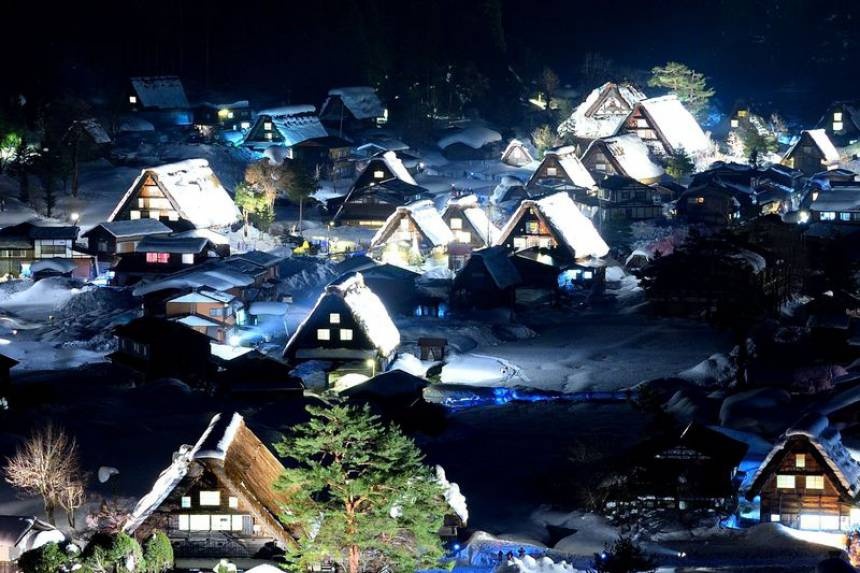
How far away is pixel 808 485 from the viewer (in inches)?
968

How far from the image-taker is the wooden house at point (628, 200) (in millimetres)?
52719

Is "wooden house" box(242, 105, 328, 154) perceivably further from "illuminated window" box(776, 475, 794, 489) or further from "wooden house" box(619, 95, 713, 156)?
"illuminated window" box(776, 475, 794, 489)

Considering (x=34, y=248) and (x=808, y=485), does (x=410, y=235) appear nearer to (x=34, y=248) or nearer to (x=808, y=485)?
(x=34, y=248)

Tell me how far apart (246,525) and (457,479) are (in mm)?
6579

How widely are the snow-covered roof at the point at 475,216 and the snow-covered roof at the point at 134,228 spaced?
857 cm

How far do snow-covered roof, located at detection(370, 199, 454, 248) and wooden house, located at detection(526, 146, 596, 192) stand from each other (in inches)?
282

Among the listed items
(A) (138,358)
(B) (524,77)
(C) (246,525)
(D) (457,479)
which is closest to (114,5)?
(B) (524,77)

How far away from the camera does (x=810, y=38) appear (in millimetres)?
77312

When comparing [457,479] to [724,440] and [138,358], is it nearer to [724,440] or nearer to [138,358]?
[724,440]

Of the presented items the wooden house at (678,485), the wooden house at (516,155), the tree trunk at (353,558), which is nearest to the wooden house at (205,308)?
the wooden house at (678,485)

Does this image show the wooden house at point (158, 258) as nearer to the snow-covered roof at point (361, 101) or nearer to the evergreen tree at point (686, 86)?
the snow-covered roof at point (361, 101)

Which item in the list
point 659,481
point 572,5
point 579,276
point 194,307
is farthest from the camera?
point 572,5

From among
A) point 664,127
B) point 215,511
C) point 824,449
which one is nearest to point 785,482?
point 824,449

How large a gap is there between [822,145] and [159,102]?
25.6 meters
